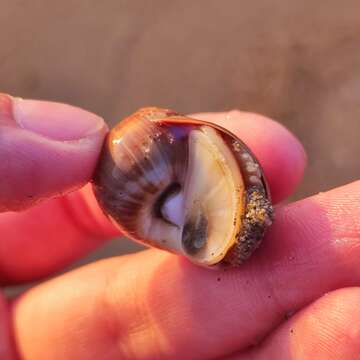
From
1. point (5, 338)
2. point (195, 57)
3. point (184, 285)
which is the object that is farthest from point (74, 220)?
point (195, 57)

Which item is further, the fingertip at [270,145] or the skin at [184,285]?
the fingertip at [270,145]

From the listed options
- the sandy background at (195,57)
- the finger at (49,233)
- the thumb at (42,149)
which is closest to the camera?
the thumb at (42,149)

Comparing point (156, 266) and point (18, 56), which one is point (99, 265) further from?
point (18, 56)

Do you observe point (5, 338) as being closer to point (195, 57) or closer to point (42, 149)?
point (42, 149)

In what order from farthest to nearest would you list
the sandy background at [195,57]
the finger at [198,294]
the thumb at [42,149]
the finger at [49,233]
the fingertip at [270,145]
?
the sandy background at [195,57]
the finger at [49,233]
the fingertip at [270,145]
the finger at [198,294]
the thumb at [42,149]

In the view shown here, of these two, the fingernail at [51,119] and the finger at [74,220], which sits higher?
the fingernail at [51,119]

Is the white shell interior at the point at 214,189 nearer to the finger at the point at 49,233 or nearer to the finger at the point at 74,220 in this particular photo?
the finger at the point at 74,220

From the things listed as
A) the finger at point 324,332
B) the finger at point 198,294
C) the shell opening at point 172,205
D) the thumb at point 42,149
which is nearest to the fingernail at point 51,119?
the thumb at point 42,149

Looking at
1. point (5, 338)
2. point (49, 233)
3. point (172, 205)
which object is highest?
point (172, 205)

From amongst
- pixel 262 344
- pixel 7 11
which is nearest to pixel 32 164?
pixel 262 344
